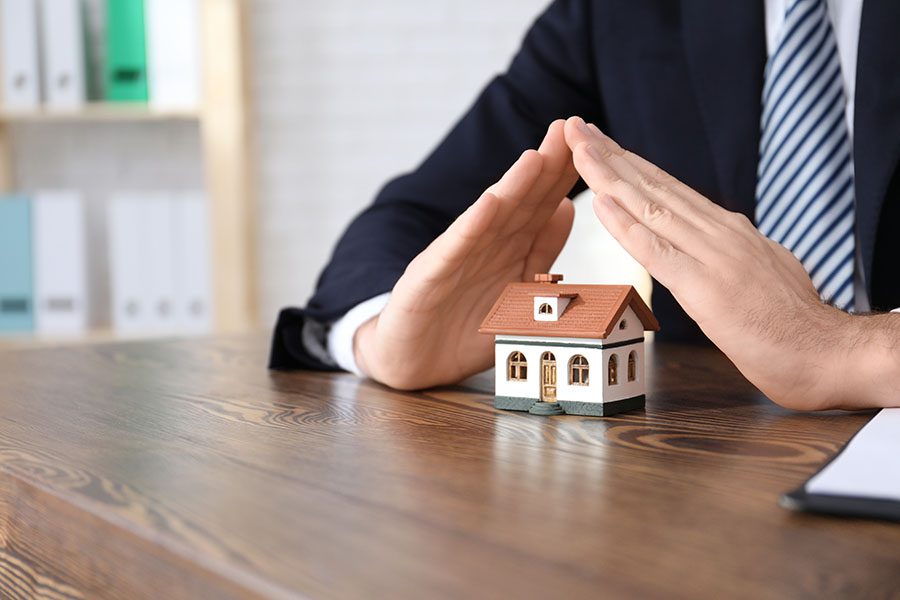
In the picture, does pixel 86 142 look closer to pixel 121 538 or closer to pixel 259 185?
pixel 259 185

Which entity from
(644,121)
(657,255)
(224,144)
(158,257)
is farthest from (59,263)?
(657,255)

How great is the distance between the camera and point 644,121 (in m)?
1.50

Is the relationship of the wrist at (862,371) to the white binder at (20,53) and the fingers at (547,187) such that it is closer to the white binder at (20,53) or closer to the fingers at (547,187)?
the fingers at (547,187)

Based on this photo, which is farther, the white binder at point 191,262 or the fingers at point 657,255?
the white binder at point 191,262

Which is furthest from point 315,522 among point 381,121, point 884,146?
point 381,121

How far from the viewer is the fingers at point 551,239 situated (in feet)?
3.25

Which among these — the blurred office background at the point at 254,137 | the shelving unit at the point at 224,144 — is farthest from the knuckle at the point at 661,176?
the shelving unit at the point at 224,144

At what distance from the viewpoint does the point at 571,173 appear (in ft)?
2.95

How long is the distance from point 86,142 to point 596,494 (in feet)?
9.09

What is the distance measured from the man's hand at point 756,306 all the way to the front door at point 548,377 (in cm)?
10

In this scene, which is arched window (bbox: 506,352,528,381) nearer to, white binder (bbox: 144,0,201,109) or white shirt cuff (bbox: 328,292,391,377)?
white shirt cuff (bbox: 328,292,391,377)

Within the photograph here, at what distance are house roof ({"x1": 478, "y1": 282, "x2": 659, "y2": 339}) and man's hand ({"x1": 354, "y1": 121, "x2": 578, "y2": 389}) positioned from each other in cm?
6

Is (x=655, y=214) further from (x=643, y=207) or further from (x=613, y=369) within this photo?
(x=613, y=369)

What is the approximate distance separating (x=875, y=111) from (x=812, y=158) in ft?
0.33
